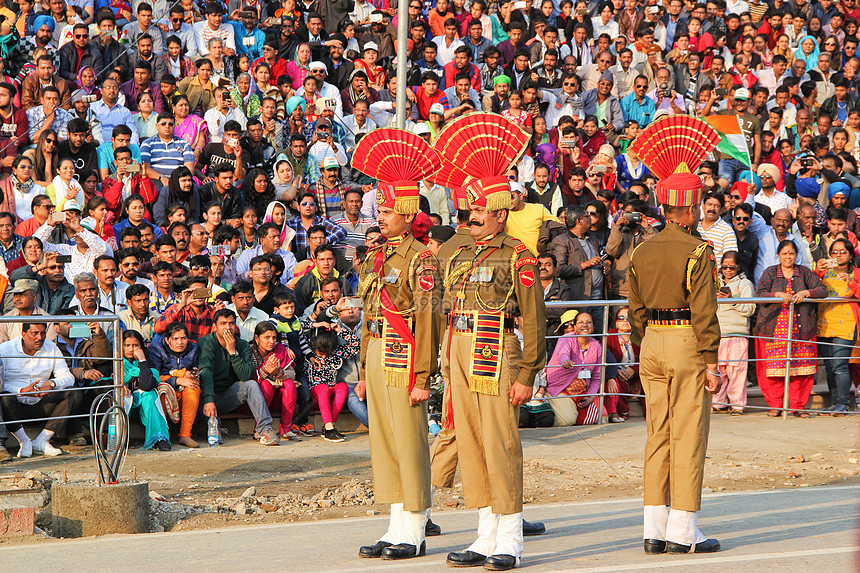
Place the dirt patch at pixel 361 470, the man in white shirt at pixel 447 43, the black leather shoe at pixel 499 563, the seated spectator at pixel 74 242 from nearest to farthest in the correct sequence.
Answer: the black leather shoe at pixel 499 563
the dirt patch at pixel 361 470
the seated spectator at pixel 74 242
the man in white shirt at pixel 447 43

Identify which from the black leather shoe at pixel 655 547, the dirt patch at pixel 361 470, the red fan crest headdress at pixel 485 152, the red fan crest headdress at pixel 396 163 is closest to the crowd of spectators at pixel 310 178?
the dirt patch at pixel 361 470

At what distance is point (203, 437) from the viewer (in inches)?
391

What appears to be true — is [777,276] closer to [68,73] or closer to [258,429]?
[258,429]

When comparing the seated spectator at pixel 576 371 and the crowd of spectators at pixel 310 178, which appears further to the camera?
the seated spectator at pixel 576 371

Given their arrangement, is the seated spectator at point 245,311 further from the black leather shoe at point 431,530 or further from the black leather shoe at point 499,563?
the black leather shoe at point 499,563

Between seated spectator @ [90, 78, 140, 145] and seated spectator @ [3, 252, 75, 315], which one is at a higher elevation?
seated spectator @ [90, 78, 140, 145]

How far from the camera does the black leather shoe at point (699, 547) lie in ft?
20.0

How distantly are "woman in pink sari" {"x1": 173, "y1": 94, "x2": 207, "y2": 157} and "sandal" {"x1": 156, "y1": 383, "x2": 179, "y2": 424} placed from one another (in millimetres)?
4408

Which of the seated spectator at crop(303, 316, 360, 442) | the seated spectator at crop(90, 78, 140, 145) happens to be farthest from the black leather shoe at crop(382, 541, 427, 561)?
the seated spectator at crop(90, 78, 140, 145)

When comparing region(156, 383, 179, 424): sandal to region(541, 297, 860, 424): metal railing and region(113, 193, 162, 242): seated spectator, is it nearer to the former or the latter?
region(113, 193, 162, 242): seated spectator

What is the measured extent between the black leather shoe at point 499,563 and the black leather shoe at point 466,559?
0.31 ft

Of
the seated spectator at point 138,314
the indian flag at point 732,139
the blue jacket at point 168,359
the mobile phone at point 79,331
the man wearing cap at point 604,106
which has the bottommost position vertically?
the blue jacket at point 168,359

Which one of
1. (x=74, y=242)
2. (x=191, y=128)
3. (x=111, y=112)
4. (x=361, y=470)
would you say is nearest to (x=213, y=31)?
(x=191, y=128)

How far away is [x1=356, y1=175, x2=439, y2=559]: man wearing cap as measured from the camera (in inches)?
238
